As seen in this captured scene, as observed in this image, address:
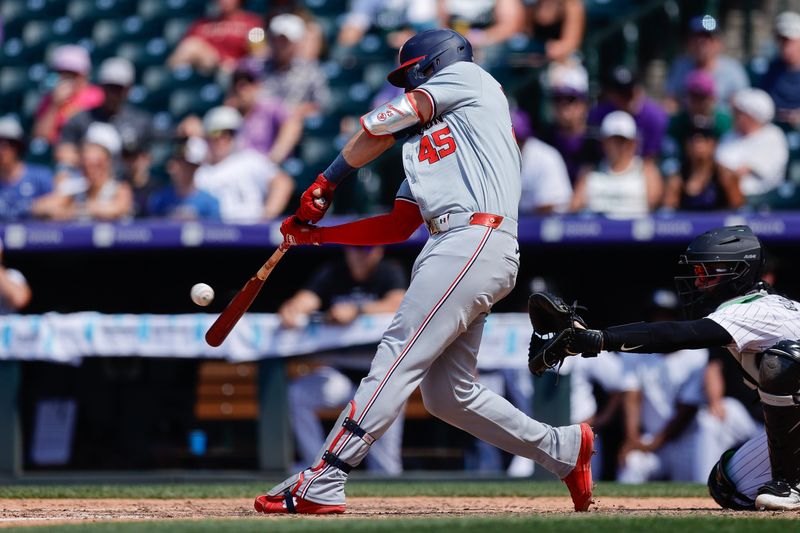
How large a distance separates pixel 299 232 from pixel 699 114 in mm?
4580

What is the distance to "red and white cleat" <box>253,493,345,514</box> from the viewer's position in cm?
449

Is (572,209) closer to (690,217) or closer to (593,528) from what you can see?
(690,217)

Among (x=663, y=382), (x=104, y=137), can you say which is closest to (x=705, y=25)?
(x=663, y=382)

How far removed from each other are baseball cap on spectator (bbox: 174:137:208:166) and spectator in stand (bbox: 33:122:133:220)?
0.48 m

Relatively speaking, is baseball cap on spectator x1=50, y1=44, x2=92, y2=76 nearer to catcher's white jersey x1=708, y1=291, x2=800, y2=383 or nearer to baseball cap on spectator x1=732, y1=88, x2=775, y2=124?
baseball cap on spectator x1=732, y1=88, x2=775, y2=124

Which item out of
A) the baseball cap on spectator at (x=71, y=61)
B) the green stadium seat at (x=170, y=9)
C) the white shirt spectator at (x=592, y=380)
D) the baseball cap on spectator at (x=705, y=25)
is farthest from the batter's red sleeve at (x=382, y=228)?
the green stadium seat at (x=170, y=9)

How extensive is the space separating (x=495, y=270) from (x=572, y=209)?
4.00 meters

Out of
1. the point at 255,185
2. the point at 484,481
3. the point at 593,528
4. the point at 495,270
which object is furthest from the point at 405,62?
the point at 255,185

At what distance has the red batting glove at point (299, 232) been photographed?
4.86 meters

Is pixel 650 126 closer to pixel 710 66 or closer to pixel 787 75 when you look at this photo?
pixel 710 66

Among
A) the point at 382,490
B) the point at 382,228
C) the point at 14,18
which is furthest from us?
the point at 14,18

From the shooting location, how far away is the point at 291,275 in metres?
9.15

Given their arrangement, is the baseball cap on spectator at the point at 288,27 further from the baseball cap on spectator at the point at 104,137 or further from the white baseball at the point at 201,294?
the white baseball at the point at 201,294

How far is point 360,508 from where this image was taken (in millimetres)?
5059
